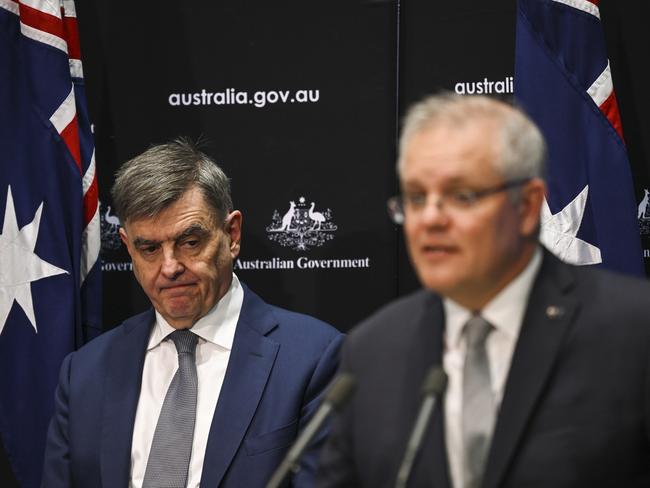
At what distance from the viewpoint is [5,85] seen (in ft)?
11.9

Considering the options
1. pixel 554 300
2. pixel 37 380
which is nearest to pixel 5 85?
pixel 37 380

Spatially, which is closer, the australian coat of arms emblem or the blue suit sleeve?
the blue suit sleeve

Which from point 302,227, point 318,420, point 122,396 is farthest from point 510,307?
point 302,227

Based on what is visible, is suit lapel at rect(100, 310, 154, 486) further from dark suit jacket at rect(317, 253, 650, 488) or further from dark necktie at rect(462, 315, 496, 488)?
dark necktie at rect(462, 315, 496, 488)

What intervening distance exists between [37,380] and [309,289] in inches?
44.5

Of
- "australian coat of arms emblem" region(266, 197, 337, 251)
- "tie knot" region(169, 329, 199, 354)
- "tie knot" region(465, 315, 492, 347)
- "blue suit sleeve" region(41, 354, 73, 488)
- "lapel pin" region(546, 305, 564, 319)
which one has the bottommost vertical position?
"blue suit sleeve" region(41, 354, 73, 488)

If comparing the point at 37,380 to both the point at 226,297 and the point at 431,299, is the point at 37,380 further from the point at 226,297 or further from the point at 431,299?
the point at 431,299

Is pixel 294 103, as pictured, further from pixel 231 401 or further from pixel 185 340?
pixel 231 401

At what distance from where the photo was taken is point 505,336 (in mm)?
1864

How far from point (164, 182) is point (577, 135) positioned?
4.78 ft

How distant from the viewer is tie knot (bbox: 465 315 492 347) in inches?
73.4

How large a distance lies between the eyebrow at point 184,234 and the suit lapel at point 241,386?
29cm

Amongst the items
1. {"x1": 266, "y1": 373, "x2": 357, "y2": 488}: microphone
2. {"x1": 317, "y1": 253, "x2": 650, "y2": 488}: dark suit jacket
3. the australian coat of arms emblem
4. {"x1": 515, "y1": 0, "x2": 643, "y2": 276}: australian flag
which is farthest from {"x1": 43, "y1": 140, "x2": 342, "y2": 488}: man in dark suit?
{"x1": 266, "y1": 373, "x2": 357, "y2": 488}: microphone

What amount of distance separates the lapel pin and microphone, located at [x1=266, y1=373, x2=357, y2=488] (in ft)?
1.37
